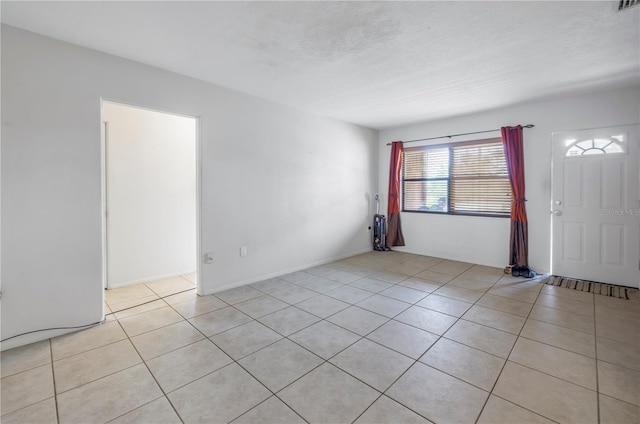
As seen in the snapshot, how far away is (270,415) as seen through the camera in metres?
1.64

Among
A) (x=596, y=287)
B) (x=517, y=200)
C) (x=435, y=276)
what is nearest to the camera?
(x=596, y=287)

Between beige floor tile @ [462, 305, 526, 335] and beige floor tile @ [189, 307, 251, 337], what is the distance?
7.47 feet

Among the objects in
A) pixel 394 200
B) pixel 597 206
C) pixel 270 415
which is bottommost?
pixel 270 415

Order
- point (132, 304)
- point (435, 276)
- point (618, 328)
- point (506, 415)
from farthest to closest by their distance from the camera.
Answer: point (435, 276) < point (132, 304) < point (618, 328) < point (506, 415)

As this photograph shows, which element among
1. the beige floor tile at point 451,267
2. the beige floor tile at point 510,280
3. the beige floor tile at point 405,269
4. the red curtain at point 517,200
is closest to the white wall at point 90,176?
the beige floor tile at point 405,269

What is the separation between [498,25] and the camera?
2.25m

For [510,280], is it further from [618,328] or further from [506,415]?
[506,415]

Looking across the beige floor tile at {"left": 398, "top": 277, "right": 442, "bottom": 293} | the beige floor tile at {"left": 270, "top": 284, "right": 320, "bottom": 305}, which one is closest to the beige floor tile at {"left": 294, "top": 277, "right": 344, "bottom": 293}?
the beige floor tile at {"left": 270, "top": 284, "right": 320, "bottom": 305}

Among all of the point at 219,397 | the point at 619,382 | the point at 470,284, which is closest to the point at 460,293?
the point at 470,284

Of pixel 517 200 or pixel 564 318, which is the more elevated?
pixel 517 200

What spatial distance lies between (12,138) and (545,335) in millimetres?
4781

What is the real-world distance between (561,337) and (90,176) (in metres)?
4.49

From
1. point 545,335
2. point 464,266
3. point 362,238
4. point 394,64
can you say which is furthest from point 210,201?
point 464,266

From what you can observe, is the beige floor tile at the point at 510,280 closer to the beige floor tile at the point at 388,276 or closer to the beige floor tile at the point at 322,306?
the beige floor tile at the point at 388,276
